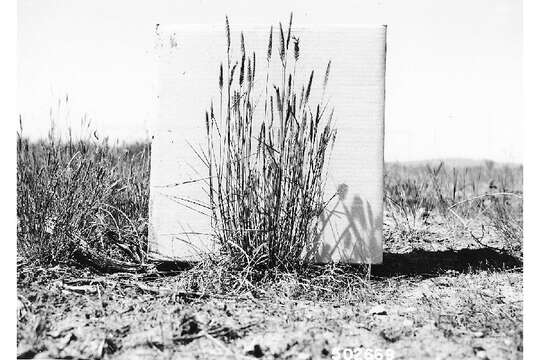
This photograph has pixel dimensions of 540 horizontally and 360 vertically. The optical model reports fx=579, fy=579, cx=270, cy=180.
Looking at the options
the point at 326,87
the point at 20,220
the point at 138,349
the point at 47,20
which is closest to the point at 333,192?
the point at 326,87

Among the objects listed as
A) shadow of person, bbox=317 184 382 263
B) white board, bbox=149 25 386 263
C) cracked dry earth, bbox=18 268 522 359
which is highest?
white board, bbox=149 25 386 263

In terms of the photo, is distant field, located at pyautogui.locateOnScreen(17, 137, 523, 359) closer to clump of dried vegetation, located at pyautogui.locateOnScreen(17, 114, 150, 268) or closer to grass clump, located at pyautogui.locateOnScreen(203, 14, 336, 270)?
clump of dried vegetation, located at pyautogui.locateOnScreen(17, 114, 150, 268)

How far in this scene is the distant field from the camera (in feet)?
6.37

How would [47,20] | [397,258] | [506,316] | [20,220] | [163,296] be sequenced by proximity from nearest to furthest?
[506,316], [163,296], [20,220], [47,20], [397,258]

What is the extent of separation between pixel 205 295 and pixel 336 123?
92 centimetres

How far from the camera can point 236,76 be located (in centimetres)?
255

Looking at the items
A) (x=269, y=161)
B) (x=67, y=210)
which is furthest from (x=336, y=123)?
(x=67, y=210)

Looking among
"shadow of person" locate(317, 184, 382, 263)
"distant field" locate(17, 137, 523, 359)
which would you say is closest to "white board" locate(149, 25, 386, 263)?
"shadow of person" locate(317, 184, 382, 263)

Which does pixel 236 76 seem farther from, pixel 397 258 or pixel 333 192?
pixel 397 258

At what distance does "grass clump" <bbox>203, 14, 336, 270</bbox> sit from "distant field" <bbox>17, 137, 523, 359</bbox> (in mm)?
146

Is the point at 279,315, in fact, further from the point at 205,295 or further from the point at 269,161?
the point at 269,161

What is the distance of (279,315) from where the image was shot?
2.15m

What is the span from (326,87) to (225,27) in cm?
51

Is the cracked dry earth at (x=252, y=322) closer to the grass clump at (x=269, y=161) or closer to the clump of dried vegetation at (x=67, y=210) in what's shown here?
the clump of dried vegetation at (x=67, y=210)
